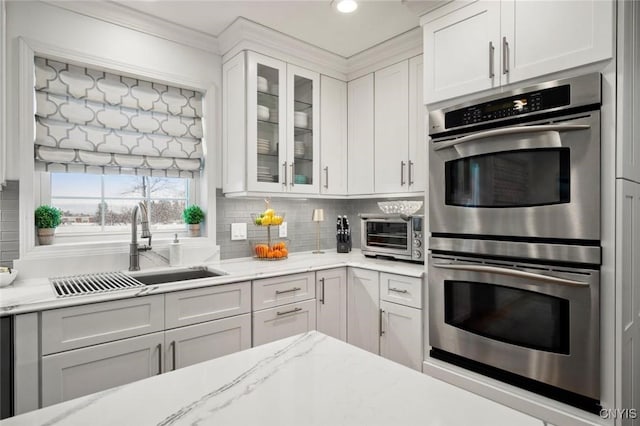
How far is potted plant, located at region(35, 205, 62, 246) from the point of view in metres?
2.08

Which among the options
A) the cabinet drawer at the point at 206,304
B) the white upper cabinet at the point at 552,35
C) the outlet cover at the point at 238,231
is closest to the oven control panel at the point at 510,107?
the white upper cabinet at the point at 552,35

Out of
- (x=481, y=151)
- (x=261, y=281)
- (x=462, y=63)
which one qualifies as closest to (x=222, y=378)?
(x=261, y=281)

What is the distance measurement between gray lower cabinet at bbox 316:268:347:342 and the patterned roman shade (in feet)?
4.17

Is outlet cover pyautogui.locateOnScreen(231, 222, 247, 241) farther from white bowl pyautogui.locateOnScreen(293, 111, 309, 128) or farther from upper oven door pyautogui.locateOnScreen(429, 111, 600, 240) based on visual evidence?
upper oven door pyautogui.locateOnScreen(429, 111, 600, 240)

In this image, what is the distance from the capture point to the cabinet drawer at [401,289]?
7.46 feet

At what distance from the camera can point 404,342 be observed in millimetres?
2357

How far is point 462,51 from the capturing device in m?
2.03

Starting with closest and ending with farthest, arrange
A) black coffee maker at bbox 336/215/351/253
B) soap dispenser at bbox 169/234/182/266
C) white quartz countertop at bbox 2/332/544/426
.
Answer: white quartz countertop at bbox 2/332/544/426
soap dispenser at bbox 169/234/182/266
black coffee maker at bbox 336/215/351/253

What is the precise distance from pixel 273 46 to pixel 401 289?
1965mm

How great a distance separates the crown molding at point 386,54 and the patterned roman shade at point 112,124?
4.39 ft

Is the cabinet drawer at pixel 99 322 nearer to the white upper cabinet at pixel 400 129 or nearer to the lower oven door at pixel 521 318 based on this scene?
the lower oven door at pixel 521 318

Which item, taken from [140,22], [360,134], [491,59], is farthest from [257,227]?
[491,59]

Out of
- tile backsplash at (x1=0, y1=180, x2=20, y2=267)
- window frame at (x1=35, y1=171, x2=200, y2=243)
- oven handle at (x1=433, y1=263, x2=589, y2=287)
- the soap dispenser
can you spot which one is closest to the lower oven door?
oven handle at (x1=433, y1=263, x2=589, y2=287)

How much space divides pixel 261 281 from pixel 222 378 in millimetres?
1487
